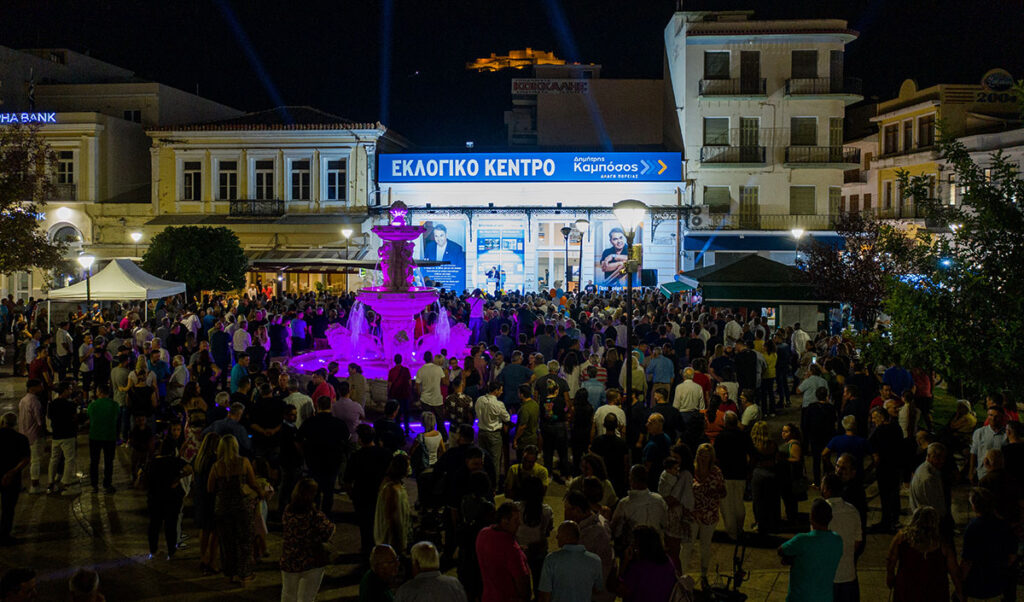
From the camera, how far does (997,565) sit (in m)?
6.07

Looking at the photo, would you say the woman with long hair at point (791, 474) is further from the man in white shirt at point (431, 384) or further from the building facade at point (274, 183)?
the building facade at point (274, 183)

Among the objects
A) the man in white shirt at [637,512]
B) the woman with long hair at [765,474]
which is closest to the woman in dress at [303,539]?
the man in white shirt at [637,512]

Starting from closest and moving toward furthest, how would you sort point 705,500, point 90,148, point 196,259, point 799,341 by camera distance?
1. point 705,500
2. point 799,341
3. point 196,259
4. point 90,148

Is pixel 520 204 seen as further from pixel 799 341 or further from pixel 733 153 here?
pixel 799 341

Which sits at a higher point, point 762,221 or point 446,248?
point 762,221

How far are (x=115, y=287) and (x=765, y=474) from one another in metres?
16.2

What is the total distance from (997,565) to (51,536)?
877 centimetres

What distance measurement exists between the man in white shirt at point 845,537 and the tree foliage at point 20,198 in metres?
22.2

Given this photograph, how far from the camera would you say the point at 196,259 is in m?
28.9

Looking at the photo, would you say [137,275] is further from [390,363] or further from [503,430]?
[503,430]

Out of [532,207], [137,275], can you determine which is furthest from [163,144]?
[137,275]

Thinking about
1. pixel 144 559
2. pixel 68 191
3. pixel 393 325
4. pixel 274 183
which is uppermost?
pixel 274 183

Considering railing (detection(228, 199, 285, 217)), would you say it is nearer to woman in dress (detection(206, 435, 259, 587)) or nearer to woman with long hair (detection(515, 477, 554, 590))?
woman in dress (detection(206, 435, 259, 587))

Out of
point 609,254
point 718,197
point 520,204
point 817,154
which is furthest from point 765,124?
point 520,204
